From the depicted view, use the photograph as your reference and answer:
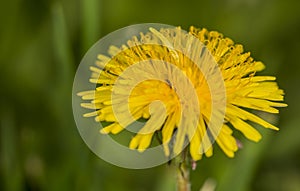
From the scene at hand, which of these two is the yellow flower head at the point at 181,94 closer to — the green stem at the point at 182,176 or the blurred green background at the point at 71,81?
the green stem at the point at 182,176

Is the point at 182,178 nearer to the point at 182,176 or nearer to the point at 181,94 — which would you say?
the point at 182,176

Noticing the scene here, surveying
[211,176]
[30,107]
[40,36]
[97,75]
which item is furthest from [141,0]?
[97,75]

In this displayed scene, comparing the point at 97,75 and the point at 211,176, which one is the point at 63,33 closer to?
the point at 97,75

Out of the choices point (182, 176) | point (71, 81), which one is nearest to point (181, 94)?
point (182, 176)

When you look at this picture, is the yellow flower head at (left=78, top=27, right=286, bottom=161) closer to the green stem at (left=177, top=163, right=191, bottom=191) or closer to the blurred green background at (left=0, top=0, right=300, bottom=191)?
the green stem at (left=177, top=163, right=191, bottom=191)

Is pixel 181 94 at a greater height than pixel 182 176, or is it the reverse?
pixel 181 94

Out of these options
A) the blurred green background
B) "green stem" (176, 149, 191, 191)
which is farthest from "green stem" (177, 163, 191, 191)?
the blurred green background
